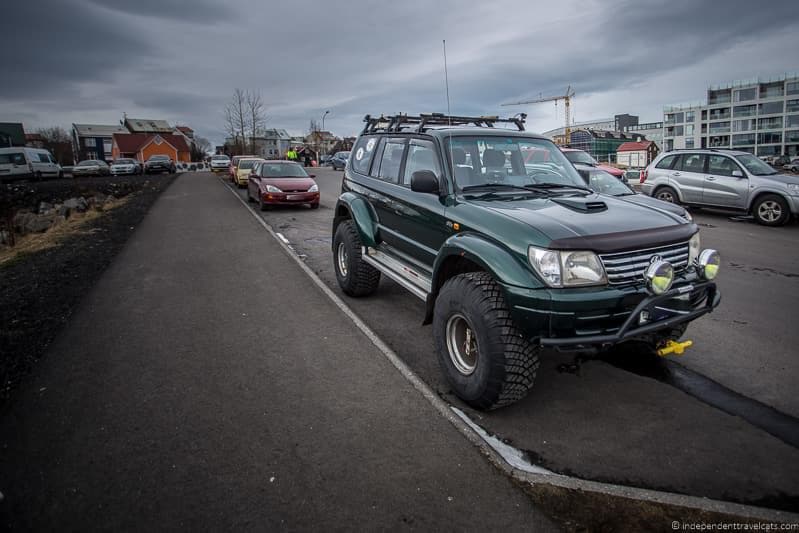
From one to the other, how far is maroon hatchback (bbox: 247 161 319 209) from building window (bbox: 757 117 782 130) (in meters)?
116

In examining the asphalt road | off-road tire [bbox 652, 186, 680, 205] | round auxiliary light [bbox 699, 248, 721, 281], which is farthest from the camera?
off-road tire [bbox 652, 186, 680, 205]

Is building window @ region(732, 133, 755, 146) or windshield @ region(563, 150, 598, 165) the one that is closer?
windshield @ region(563, 150, 598, 165)

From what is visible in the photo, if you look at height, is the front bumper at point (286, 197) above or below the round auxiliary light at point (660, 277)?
above

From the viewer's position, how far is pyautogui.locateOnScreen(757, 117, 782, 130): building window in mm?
97688

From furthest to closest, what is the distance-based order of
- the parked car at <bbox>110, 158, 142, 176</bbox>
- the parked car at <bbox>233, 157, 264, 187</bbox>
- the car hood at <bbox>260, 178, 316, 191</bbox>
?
the parked car at <bbox>110, 158, 142, 176</bbox>, the parked car at <bbox>233, 157, 264, 187</bbox>, the car hood at <bbox>260, 178, 316, 191</bbox>

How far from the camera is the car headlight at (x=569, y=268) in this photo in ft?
10.2

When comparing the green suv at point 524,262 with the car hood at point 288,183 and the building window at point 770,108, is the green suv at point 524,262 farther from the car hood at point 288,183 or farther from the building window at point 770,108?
the building window at point 770,108

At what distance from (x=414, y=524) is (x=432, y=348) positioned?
92.7 inches

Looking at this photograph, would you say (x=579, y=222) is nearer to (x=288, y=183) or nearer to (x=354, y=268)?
(x=354, y=268)

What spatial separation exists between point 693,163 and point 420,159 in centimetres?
1150

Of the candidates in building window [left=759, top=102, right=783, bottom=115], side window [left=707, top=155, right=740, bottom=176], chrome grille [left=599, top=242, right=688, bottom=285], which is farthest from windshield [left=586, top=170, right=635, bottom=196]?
building window [left=759, top=102, right=783, bottom=115]

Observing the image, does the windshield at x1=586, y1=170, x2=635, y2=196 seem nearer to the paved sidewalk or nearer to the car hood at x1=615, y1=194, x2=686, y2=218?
the car hood at x1=615, y1=194, x2=686, y2=218

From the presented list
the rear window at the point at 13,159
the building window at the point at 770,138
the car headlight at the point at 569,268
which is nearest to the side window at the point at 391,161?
the car headlight at the point at 569,268

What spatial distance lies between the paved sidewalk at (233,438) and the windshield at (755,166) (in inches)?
473
